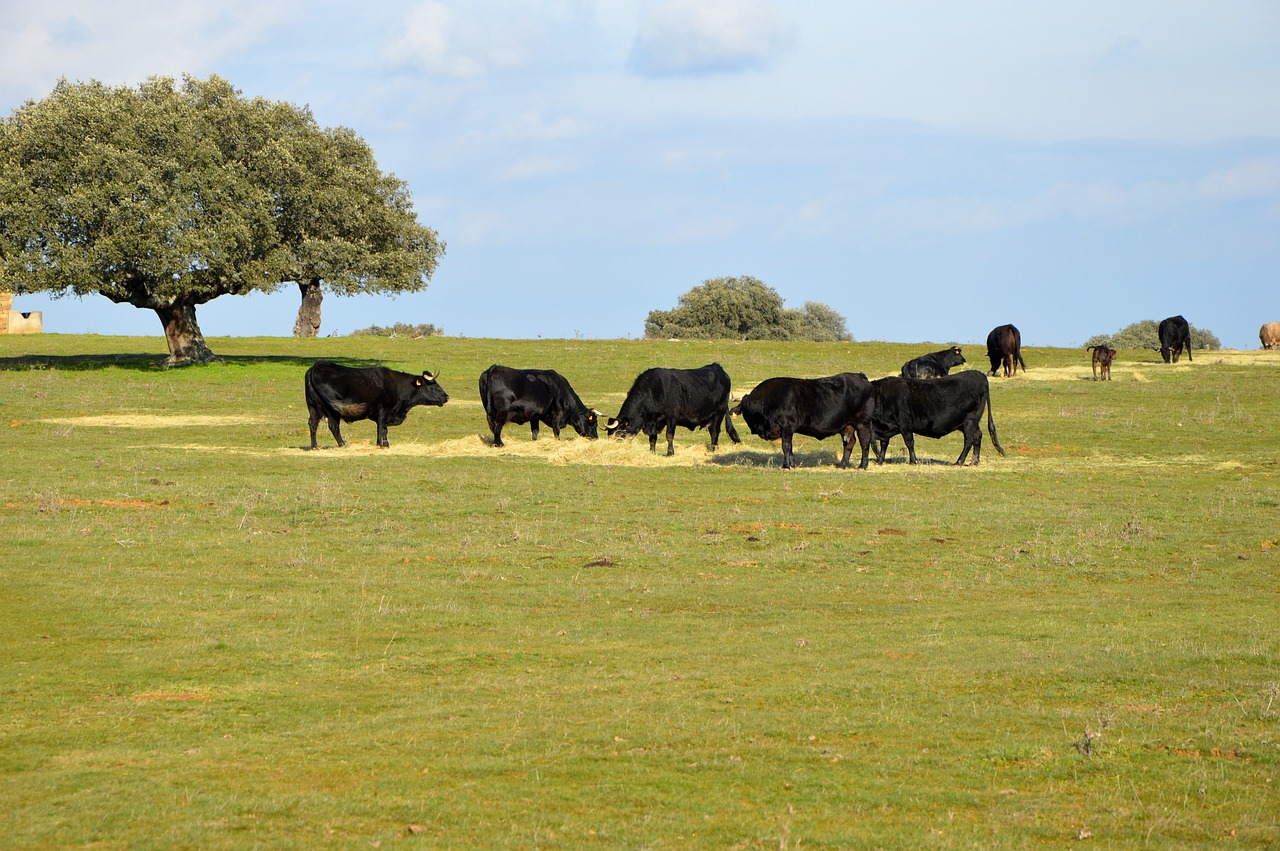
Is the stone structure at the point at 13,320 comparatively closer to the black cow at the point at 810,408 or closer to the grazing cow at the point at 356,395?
the grazing cow at the point at 356,395

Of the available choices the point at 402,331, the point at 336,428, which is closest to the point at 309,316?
the point at 402,331

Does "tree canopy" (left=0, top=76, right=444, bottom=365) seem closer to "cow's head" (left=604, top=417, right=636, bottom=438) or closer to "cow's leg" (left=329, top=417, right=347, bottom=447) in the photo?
"cow's leg" (left=329, top=417, right=347, bottom=447)

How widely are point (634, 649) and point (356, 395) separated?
18844 millimetres

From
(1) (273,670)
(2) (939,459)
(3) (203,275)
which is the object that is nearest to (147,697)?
(1) (273,670)

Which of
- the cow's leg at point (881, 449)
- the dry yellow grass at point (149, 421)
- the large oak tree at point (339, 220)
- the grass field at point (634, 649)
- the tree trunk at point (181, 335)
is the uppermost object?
the large oak tree at point (339, 220)

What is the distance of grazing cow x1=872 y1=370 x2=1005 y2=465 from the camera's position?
90.4ft

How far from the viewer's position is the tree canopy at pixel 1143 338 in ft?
314

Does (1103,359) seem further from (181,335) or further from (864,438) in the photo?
(181,335)

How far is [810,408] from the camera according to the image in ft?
88.3

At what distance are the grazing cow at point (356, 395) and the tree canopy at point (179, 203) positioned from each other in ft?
58.0

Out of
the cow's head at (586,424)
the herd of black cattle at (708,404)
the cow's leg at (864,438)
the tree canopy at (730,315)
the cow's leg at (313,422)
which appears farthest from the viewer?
the tree canopy at (730,315)

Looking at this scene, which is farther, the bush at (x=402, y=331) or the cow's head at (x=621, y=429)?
the bush at (x=402, y=331)

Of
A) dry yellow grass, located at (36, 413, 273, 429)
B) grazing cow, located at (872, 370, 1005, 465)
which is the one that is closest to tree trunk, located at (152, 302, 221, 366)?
dry yellow grass, located at (36, 413, 273, 429)

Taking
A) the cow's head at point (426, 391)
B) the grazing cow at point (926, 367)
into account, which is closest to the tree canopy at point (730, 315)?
the grazing cow at point (926, 367)
